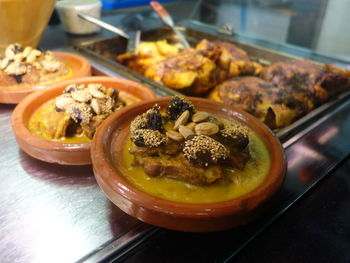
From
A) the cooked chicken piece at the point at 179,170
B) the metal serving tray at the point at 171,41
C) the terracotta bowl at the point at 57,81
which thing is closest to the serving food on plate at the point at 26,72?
the terracotta bowl at the point at 57,81

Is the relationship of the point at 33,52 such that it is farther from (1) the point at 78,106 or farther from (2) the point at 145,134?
(2) the point at 145,134

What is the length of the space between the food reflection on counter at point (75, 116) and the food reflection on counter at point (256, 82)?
26.6 inches

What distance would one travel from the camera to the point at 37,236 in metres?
1.11

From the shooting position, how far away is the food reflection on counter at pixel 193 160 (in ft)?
3.30

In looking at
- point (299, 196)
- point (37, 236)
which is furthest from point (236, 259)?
point (37, 236)

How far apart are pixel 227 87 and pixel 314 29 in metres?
1.36

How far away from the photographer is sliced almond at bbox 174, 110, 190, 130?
116cm

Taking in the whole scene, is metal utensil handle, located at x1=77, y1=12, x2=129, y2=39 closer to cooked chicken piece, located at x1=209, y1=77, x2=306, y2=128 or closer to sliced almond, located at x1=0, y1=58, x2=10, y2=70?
sliced almond, located at x1=0, y1=58, x2=10, y2=70

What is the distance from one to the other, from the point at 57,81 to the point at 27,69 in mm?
192

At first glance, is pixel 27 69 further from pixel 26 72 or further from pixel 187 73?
pixel 187 73

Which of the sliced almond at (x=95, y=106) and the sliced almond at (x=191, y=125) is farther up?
the sliced almond at (x=191, y=125)

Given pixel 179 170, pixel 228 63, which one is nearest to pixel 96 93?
pixel 179 170

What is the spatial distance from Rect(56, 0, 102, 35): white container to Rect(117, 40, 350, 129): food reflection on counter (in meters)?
1.20

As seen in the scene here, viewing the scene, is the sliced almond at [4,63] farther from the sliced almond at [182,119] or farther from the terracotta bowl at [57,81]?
the sliced almond at [182,119]
